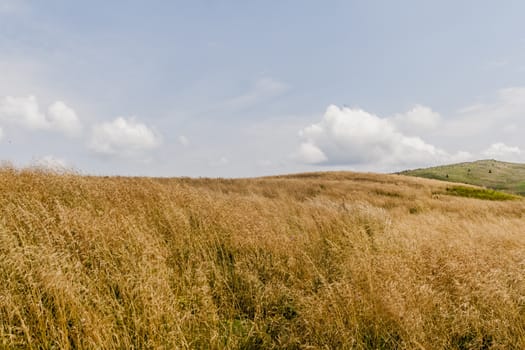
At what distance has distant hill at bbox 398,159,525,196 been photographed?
158 ft

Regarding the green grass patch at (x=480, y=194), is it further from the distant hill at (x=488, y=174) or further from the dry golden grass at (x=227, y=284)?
the distant hill at (x=488, y=174)

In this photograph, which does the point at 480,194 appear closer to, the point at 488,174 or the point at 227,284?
A: the point at 227,284

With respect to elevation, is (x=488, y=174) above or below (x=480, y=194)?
above

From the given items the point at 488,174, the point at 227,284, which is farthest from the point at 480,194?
the point at 488,174

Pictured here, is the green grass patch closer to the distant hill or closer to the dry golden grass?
the dry golden grass

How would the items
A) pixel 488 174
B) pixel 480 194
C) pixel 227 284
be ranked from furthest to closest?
1. pixel 488 174
2. pixel 480 194
3. pixel 227 284

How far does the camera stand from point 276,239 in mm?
5594

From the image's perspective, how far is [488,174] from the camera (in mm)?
56188

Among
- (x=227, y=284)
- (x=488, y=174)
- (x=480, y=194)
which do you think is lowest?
(x=227, y=284)

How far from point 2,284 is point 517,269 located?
665cm

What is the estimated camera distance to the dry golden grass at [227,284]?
10.3ft

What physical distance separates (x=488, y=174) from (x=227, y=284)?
6612cm

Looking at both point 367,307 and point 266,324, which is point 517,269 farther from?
point 266,324

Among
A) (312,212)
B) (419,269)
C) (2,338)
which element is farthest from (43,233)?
(312,212)
